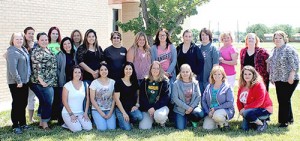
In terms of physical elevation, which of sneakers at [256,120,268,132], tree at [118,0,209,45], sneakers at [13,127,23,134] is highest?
tree at [118,0,209,45]

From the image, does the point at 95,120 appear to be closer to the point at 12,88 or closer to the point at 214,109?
the point at 12,88

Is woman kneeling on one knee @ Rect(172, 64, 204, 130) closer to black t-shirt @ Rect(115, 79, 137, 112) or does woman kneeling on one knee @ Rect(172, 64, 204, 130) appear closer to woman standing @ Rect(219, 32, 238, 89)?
black t-shirt @ Rect(115, 79, 137, 112)

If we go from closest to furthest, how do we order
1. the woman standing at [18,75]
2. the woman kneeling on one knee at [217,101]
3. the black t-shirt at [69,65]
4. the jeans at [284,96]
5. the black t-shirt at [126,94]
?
the woman standing at [18,75], the woman kneeling on one knee at [217,101], the jeans at [284,96], the black t-shirt at [126,94], the black t-shirt at [69,65]

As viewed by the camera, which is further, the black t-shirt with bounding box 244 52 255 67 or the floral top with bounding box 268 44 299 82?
the black t-shirt with bounding box 244 52 255 67

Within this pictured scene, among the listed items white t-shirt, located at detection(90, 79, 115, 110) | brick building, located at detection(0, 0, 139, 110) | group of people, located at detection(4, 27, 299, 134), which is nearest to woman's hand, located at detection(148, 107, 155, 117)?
group of people, located at detection(4, 27, 299, 134)

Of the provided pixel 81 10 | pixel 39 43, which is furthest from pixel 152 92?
pixel 81 10

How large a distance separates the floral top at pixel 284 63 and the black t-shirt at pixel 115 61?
305cm

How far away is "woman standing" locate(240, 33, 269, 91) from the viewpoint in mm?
7391

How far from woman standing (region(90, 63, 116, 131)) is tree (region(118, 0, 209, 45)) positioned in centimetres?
196

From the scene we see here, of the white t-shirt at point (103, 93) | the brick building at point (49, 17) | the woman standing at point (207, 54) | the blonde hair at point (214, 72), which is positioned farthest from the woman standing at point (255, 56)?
the brick building at point (49, 17)

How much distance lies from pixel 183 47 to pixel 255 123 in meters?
2.14

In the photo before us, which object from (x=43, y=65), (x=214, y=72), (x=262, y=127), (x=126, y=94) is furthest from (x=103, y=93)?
(x=262, y=127)

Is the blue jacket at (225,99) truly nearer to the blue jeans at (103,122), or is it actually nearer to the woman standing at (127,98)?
the woman standing at (127,98)

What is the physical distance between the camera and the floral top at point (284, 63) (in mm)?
6895
